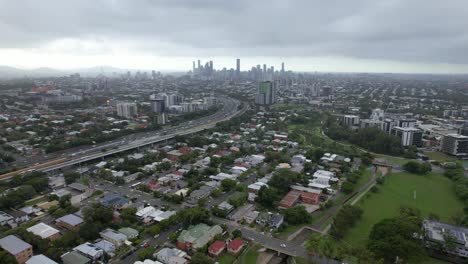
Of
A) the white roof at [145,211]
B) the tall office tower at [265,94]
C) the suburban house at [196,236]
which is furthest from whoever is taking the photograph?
the tall office tower at [265,94]

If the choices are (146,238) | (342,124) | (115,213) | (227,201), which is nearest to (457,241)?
(227,201)

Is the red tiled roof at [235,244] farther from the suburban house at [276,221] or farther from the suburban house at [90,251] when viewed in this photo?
the suburban house at [90,251]

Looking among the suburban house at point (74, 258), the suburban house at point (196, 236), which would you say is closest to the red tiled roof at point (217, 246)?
the suburban house at point (196, 236)

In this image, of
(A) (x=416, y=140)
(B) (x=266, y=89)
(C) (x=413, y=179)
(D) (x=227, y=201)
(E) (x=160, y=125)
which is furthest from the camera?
(B) (x=266, y=89)

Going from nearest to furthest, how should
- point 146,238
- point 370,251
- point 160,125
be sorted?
1. point 370,251
2. point 146,238
3. point 160,125

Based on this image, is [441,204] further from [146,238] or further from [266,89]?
[266,89]
